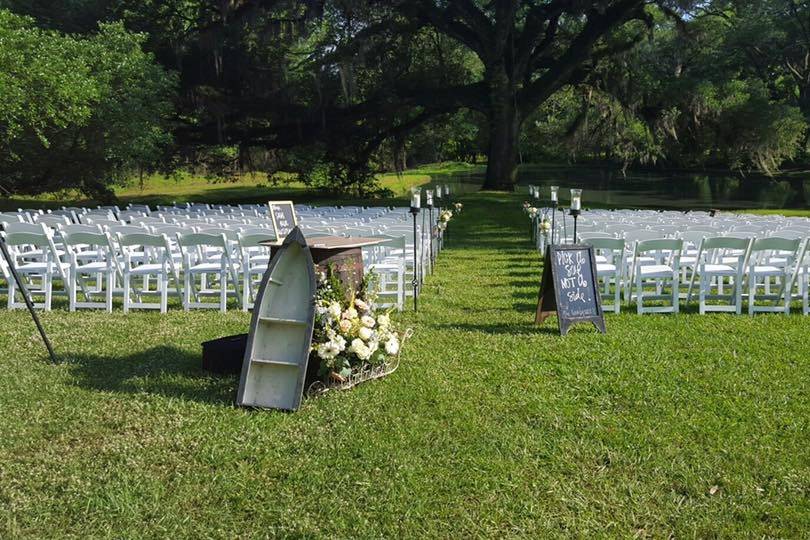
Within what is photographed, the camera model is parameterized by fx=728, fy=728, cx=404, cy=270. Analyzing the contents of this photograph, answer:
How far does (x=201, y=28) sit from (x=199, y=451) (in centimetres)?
2406

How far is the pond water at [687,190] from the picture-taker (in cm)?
3469

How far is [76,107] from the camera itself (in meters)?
17.8

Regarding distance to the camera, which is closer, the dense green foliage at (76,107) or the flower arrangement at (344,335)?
the flower arrangement at (344,335)

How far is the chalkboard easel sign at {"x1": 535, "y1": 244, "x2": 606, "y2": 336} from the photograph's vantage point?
680cm

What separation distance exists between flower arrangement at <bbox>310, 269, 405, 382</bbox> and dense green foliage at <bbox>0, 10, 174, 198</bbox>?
13667 millimetres

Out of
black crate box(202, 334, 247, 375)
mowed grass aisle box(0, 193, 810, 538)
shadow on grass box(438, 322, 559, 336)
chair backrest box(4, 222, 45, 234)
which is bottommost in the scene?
mowed grass aisle box(0, 193, 810, 538)

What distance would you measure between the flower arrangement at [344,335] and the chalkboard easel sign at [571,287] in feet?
7.00

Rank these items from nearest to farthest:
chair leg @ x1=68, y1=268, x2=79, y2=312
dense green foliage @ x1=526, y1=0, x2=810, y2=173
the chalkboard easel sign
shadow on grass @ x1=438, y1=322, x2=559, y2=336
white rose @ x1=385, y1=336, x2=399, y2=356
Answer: white rose @ x1=385, y1=336, x2=399, y2=356, the chalkboard easel sign, shadow on grass @ x1=438, y1=322, x2=559, y2=336, chair leg @ x1=68, y1=268, x2=79, y2=312, dense green foliage @ x1=526, y1=0, x2=810, y2=173

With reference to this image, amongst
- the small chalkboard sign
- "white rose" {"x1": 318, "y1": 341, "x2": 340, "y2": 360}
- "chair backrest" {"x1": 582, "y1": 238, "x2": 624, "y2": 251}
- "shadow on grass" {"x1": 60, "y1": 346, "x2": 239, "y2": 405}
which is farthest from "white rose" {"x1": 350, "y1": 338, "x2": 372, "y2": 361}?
"chair backrest" {"x1": 582, "y1": 238, "x2": 624, "y2": 251}

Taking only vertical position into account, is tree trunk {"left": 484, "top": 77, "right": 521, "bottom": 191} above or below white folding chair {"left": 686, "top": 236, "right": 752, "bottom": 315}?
above

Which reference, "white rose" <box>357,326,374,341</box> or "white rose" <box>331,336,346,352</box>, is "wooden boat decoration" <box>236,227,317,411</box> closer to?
"white rose" <box>331,336,346,352</box>

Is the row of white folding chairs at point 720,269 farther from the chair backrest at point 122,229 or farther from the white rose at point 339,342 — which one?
the chair backrest at point 122,229

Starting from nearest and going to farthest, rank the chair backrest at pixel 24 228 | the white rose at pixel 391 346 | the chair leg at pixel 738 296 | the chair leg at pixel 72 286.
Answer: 1. the white rose at pixel 391 346
2. the chair leg at pixel 738 296
3. the chair leg at pixel 72 286
4. the chair backrest at pixel 24 228

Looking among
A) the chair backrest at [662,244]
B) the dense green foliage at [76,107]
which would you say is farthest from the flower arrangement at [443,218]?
the dense green foliage at [76,107]
